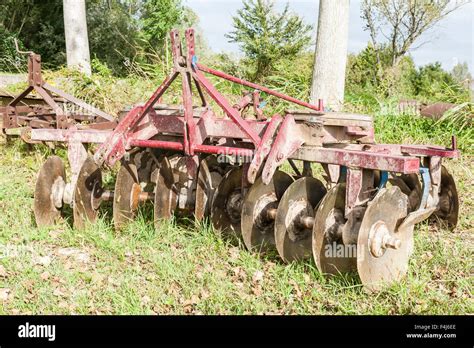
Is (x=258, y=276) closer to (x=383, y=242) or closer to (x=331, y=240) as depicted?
(x=331, y=240)

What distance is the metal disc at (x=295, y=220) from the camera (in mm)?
3541

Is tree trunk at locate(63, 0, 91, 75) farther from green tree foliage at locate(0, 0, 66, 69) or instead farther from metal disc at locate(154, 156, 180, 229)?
green tree foliage at locate(0, 0, 66, 69)

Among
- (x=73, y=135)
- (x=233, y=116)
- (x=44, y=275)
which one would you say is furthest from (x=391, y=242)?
(x=73, y=135)

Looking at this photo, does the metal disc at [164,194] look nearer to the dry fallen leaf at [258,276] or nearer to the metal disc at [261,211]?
the metal disc at [261,211]

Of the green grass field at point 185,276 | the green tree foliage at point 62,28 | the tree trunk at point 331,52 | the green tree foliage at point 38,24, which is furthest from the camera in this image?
the green tree foliage at point 38,24

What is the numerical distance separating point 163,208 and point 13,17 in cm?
1776

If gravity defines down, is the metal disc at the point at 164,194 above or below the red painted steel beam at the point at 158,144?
below

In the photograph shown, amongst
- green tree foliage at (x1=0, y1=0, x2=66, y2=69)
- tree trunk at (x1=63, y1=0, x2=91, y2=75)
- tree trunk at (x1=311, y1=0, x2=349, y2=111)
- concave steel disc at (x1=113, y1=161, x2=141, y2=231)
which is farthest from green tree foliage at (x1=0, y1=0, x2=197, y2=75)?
concave steel disc at (x1=113, y1=161, x2=141, y2=231)

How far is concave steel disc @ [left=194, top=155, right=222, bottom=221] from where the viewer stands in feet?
13.4

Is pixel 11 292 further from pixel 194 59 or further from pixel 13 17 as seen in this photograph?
pixel 13 17

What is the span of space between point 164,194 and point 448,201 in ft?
7.92

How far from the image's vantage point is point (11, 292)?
3.20m

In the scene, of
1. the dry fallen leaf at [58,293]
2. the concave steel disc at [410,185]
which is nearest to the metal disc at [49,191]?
the dry fallen leaf at [58,293]

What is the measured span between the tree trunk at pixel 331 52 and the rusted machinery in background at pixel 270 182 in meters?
3.07
